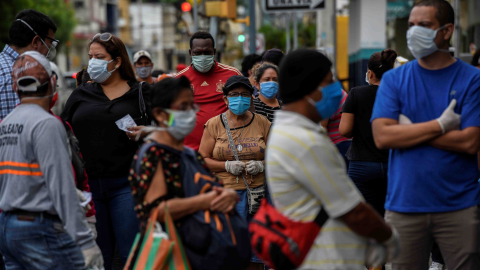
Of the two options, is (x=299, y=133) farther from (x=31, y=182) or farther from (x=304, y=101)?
(x=31, y=182)

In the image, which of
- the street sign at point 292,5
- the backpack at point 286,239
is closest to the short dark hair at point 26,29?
the backpack at point 286,239

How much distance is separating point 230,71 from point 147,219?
324cm

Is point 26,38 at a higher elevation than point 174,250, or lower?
higher

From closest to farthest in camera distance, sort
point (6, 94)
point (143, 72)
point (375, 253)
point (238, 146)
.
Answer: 1. point (375, 253)
2. point (6, 94)
3. point (238, 146)
4. point (143, 72)

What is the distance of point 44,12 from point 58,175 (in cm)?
3955

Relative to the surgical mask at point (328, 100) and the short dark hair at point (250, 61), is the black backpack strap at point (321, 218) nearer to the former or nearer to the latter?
the surgical mask at point (328, 100)

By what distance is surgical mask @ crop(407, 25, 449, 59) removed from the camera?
369 cm

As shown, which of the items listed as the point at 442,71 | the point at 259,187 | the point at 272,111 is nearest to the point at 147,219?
the point at 442,71

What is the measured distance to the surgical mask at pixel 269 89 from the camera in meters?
6.03

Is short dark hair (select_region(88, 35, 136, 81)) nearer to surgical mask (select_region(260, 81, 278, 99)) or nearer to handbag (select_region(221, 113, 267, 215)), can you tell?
handbag (select_region(221, 113, 267, 215))

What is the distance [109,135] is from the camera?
15.7ft

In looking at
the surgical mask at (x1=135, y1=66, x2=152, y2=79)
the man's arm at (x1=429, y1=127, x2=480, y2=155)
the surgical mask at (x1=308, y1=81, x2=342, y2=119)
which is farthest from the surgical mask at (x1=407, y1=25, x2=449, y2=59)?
the surgical mask at (x1=135, y1=66, x2=152, y2=79)

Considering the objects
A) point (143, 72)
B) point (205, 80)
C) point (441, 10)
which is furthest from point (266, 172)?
point (143, 72)

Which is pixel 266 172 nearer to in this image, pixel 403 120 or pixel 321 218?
pixel 321 218
